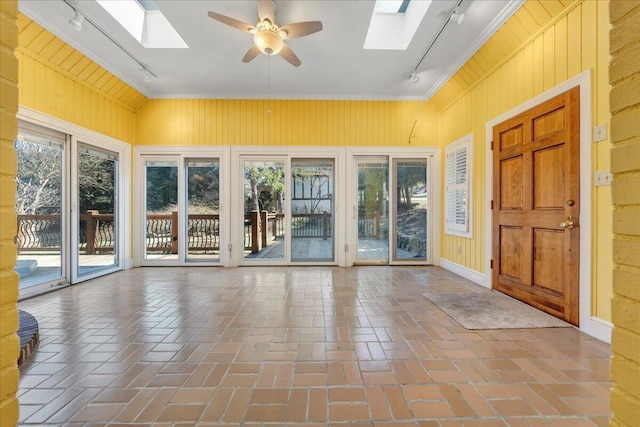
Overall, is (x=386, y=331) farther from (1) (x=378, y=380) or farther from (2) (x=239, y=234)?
(2) (x=239, y=234)

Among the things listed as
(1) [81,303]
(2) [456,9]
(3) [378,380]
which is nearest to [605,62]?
(2) [456,9]

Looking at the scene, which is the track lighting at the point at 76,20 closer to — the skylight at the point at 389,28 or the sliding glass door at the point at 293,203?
the sliding glass door at the point at 293,203

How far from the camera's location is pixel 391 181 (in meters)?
5.10

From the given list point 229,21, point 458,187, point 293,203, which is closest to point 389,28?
point 229,21

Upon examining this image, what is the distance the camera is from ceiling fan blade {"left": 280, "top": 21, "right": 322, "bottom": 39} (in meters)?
2.85

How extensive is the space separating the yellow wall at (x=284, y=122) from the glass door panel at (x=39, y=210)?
5.11ft

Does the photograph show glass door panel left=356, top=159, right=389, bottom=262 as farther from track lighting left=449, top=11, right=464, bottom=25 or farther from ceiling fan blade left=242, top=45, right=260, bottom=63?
ceiling fan blade left=242, top=45, right=260, bottom=63

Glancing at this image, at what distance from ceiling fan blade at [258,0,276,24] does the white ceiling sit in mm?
228

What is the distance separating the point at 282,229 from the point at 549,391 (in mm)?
4195

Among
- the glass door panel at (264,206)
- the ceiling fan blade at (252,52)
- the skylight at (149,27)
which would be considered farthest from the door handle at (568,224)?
the skylight at (149,27)

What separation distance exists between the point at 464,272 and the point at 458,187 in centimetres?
130

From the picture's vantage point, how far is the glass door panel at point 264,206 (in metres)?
5.19

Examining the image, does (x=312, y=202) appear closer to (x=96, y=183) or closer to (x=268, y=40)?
(x=268, y=40)

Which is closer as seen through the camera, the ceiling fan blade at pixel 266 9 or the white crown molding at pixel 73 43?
the ceiling fan blade at pixel 266 9
